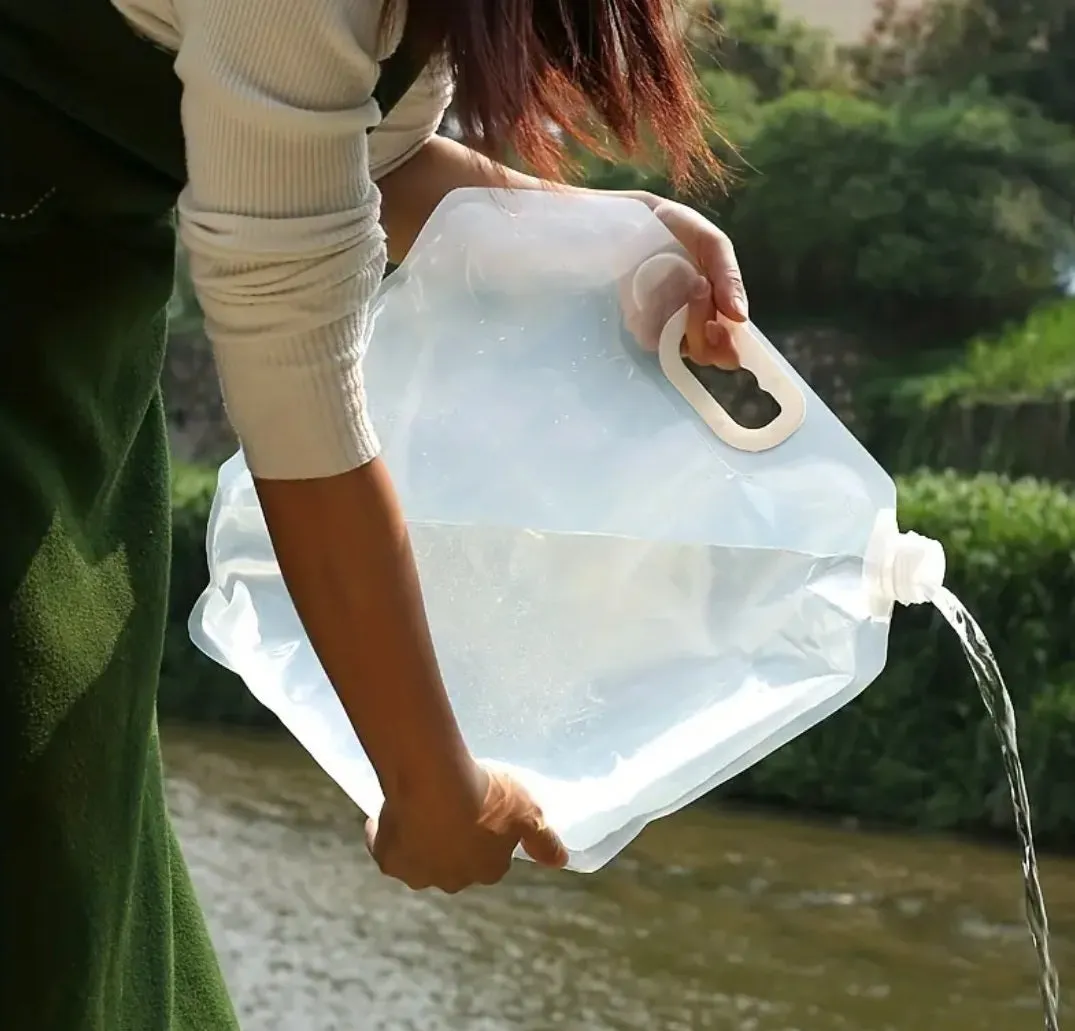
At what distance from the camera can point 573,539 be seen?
66 cm

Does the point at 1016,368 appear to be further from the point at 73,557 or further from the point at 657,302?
the point at 73,557

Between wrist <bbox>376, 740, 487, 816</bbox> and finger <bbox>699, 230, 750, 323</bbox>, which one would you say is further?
finger <bbox>699, 230, 750, 323</bbox>

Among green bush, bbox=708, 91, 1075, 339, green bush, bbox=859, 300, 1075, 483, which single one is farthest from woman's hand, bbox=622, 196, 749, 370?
green bush, bbox=708, 91, 1075, 339

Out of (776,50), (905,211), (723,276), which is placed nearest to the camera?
(723,276)

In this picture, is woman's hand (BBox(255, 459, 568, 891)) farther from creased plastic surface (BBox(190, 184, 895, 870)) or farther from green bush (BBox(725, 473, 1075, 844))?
green bush (BBox(725, 473, 1075, 844))

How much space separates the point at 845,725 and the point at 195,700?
3.09 feet

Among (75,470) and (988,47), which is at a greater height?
(75,470)

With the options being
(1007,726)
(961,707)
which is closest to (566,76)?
(1007,726)

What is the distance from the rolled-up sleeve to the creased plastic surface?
234mm

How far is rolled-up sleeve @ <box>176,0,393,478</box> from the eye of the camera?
14.2 inches

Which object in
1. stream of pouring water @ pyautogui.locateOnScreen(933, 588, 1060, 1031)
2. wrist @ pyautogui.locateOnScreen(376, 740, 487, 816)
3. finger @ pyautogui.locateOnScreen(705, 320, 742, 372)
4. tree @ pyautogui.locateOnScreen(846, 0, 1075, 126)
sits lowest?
tree @ pyautogui.locateOnScreen(846, 0, 1075, 126)

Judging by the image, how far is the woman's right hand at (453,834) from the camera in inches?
17.0

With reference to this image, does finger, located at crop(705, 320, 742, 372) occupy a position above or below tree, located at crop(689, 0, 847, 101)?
above

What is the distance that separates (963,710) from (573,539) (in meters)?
1.22
